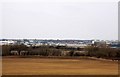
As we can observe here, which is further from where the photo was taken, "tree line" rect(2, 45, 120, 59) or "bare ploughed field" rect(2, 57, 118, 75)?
"tree line" rect(2, 45, 120, 59)

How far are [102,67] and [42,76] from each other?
7.29ft

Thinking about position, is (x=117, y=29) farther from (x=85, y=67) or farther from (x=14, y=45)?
(x=14, y=45)

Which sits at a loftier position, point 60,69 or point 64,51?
point 64,51

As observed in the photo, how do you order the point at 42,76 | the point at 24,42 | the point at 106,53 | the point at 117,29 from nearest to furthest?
1. the point at 42,76
2. the point at 117,29
3. the point at 106,53
4. the point at 24,42

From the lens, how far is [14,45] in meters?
11.1

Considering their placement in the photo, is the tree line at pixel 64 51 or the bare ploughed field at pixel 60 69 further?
the tree line at pixel 64 51

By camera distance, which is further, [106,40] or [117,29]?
[106,40]

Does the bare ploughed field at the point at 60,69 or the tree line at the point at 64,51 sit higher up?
the tree line at the point at 64,51

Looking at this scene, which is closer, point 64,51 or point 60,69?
point 60,69

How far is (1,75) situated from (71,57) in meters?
4.33

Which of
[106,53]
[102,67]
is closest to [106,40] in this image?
[106,53]

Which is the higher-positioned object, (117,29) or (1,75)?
(117,29)


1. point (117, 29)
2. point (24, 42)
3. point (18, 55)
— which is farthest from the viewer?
point (24, 42)

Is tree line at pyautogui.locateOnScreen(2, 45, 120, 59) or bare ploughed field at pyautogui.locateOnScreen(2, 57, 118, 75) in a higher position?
tree line at pyautogui.locateOnScreen(2, 45, 120, 59)
